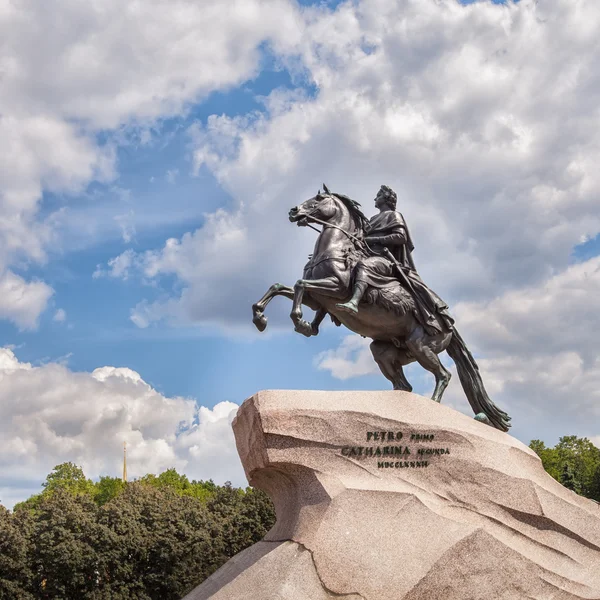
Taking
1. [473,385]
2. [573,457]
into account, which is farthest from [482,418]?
[573,457]

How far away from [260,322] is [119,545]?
1687 centimetres

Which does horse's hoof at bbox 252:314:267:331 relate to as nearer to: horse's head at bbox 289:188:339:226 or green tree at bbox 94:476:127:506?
horse's head at bbox 289:188:339:226

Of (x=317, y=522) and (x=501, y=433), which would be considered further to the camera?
(x=501, y=433)

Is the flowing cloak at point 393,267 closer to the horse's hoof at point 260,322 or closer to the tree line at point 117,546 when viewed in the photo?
the horse's hoof at point 260,322

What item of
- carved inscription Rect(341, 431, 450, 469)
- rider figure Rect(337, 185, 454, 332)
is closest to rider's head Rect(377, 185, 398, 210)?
rider figure Rect(337, 185, 454, 332)

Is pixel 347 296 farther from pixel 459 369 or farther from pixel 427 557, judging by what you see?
pixel 427 557

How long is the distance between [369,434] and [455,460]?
1.28 metres

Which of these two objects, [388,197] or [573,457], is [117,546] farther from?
[573,457]

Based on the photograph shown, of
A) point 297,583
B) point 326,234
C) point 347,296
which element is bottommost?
point 297,583

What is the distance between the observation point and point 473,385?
13414 mm

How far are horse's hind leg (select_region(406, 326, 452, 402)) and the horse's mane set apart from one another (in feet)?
6.63

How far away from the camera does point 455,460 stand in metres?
10.7

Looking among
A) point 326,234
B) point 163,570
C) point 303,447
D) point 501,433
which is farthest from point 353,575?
point 163,570

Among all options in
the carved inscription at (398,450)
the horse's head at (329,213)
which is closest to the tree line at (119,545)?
the horse's head at (329,213)
